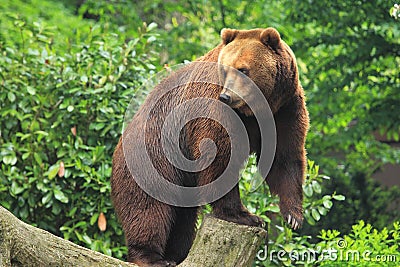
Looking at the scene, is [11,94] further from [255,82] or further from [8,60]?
[255,82]

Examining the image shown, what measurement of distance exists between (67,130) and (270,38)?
2547 mm

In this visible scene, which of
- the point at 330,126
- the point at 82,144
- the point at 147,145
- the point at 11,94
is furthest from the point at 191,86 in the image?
the point at 330,126

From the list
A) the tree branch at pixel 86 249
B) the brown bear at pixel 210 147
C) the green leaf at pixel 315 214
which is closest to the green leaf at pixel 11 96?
the brown bear at pixel 210 147

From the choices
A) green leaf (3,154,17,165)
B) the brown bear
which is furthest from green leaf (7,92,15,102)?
the brown bear

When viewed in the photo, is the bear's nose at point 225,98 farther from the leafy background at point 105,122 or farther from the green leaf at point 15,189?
the green leaf at point 15,189

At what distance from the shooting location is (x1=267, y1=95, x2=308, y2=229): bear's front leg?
11.9 feet

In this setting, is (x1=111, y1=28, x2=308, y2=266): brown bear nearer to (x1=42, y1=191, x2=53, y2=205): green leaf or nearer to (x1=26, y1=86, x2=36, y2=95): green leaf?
(x1=42, y1=191, x2=53, y2=205): green leaf

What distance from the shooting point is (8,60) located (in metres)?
5.52

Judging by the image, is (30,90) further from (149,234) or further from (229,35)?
(229,35)

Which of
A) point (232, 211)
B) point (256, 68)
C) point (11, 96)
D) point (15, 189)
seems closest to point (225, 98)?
point (256, 68)

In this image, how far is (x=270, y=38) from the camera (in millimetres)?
3367

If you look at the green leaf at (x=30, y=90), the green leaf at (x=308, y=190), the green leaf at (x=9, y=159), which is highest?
the green leaf at (x=30, y=90)

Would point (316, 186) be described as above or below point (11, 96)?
below

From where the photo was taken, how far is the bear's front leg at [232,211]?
3506mm
